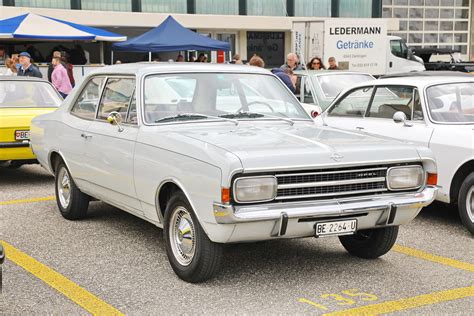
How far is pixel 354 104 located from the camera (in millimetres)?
8453

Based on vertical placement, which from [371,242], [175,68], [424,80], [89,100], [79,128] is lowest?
[371,242]

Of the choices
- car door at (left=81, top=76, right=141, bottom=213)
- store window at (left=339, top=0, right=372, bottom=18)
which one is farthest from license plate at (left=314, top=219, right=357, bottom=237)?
store window at (left=339, top=0, right=372, bottom=18)

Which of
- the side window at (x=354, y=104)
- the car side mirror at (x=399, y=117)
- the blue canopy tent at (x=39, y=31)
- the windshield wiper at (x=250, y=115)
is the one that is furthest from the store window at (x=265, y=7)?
the windshield wiper at (x=250, y=115)

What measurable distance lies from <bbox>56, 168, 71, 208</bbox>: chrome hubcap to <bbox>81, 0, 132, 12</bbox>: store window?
788 inches

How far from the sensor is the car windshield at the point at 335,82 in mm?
12625

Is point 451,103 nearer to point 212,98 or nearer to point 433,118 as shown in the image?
point 433,118

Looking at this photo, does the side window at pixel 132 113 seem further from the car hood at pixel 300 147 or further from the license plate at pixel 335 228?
the license plate at pixel 335 228

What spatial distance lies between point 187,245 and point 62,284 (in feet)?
3.21

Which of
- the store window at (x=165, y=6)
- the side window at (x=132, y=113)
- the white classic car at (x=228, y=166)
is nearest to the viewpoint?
the white classic car at (x=228, y=166)

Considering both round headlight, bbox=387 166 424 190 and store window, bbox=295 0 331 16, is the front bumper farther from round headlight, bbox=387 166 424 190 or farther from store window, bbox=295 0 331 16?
store window, bbox=295 0 331 16

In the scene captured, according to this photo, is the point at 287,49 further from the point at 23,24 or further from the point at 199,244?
the point at 199,244

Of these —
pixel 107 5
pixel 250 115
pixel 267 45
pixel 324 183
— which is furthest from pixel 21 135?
pixel 267 45

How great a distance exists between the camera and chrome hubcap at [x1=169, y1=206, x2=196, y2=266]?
5.15 metres

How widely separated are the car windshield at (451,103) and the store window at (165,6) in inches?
845
